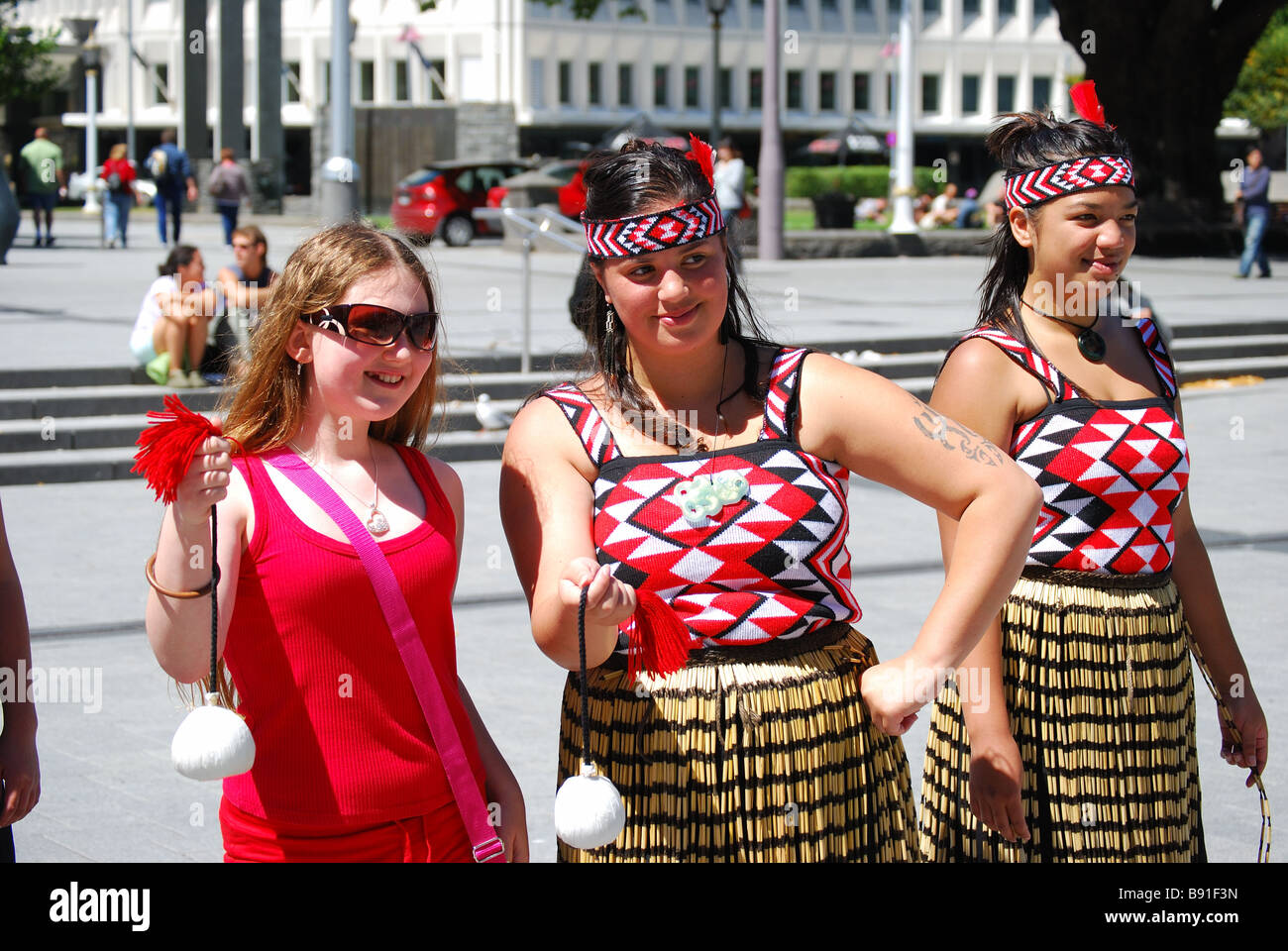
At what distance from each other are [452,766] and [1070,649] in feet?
4.00

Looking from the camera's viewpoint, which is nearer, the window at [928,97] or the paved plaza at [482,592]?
the paved plaza at [482,592]

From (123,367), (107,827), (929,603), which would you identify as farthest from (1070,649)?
(123,367)

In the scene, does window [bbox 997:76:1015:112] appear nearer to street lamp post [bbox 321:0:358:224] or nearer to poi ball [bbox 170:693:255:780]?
street lamp post [bbox 321:0:358:224]

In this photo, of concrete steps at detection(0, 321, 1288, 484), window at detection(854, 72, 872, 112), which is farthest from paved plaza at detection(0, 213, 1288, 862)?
window at detection(854, 72, 872, 112)

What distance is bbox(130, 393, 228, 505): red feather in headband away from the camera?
86.4 inches

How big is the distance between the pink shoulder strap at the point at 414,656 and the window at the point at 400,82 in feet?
172

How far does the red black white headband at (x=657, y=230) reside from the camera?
2473 millimetres

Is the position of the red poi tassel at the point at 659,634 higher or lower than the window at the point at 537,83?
lower

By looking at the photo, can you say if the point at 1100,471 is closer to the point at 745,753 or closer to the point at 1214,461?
the point at 745,753

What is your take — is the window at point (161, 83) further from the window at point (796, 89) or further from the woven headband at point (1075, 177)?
the woven headband at point (1075, 177)

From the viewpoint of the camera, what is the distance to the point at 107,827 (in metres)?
4.55

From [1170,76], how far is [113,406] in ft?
63.4

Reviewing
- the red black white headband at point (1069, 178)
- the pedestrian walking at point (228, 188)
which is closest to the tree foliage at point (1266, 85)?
the pedestrian walking at point (228, 188)

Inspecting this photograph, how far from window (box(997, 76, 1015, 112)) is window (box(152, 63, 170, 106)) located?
103 ft
